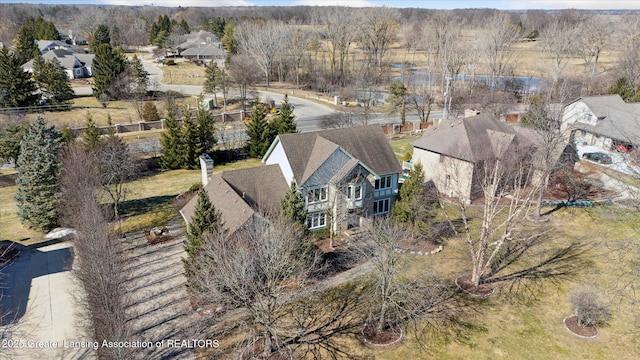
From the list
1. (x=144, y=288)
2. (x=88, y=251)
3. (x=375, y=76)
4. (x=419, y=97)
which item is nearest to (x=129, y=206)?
(x=144, y=288)

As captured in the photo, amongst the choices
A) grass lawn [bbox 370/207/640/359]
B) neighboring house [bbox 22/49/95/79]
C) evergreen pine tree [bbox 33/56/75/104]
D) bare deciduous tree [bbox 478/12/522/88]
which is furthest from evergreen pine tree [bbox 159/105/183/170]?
bare deciduous tree [bbox 478/12/522/88]

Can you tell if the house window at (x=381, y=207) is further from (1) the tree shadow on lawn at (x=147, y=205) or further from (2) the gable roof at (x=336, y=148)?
(1) the tree shadow on lawn at (x=147, y=205)

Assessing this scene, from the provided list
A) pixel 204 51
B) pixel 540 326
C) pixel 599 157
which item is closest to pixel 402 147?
pixel 599 157

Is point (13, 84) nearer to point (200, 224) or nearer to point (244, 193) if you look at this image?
point (244, 193)

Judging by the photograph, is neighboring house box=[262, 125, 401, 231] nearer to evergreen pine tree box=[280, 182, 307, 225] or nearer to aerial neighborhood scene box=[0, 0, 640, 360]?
aerial neighborhood scene box=[0, 0, 640, 360]

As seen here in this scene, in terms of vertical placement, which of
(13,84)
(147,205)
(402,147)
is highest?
(13,84)

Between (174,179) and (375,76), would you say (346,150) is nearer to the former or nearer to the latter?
(174,179)
